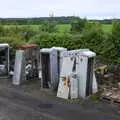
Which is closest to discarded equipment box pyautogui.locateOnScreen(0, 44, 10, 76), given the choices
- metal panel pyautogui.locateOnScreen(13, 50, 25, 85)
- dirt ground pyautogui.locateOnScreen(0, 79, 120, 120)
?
metal panel pyautogui.locateOnScreen(13, 50, 25, 85)

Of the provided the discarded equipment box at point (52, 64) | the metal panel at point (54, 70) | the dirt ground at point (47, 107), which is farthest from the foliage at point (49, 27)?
the dirt ground at point (47, 107)

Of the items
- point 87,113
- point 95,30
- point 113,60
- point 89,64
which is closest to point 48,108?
point 87,113

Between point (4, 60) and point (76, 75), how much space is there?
4.86 m

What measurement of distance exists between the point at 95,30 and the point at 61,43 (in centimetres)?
212

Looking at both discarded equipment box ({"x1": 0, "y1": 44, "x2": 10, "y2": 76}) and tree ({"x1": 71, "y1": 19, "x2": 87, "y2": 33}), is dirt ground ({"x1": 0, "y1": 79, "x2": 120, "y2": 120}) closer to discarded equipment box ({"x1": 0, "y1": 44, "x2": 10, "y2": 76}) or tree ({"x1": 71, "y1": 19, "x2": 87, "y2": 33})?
discarded equipment box ({"x1": 0, "y1": 44, "x2": 10, "y2": 76})

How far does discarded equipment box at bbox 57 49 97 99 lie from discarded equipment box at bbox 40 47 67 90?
58 cm

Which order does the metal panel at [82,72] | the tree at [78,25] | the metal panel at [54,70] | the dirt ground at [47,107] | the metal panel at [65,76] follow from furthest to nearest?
the tree at [78,25] → the metal panel at [54,70] → the metal panel at [65,76] → the metal panel at [82,72] → the dirt ground at [47,107]

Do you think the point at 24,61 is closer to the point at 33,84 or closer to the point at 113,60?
the point at 33,84

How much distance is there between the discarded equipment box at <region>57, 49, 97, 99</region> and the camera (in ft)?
34.2

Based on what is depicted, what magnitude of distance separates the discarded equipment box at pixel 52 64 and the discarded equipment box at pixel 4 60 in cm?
298

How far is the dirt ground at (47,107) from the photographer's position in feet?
28.9

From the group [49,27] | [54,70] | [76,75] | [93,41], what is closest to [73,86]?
[76,75]

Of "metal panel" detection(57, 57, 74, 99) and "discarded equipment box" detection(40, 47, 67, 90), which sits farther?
"discarded equipment box" detection(40, 47, 67, 90)

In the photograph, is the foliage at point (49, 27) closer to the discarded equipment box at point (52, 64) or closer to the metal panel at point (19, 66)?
the metal panel at point (19, 66)
